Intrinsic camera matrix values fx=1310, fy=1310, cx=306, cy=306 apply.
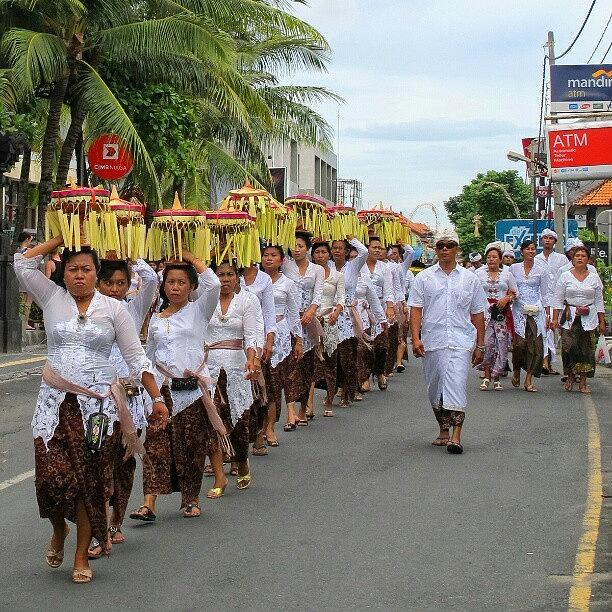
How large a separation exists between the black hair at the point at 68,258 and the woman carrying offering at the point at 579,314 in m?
10.7

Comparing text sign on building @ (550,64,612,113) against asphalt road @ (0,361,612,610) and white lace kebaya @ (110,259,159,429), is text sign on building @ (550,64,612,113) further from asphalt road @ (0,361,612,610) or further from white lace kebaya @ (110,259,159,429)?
white lace kebaya @ (110,259,159,429)

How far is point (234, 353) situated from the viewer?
9453 millimetres

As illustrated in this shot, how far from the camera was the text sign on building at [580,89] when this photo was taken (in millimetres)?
37281

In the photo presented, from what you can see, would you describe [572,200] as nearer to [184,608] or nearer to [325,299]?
[325,299]

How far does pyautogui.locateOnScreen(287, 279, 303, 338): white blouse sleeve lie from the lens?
12008 mm

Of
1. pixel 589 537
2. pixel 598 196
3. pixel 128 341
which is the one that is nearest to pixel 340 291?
pixel 589 537

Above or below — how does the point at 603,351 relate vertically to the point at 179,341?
below

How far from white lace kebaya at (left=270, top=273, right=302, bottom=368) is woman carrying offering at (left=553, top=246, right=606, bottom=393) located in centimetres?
564

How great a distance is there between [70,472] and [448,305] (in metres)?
5.50

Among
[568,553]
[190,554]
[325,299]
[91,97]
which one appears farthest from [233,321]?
[91,97]

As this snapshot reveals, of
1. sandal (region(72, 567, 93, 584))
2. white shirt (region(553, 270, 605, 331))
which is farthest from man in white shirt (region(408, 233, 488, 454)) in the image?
white shirt (region(553, 270, 605, 331))

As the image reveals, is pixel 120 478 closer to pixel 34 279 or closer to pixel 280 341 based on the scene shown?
pixel 34 279

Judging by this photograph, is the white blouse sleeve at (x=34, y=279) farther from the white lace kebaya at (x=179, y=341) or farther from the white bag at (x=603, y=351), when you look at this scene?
the white bag at (x=603, y=351)

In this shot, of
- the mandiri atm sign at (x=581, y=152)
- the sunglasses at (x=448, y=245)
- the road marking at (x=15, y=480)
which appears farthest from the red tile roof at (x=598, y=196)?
the road marking at (x=15, y=480)
